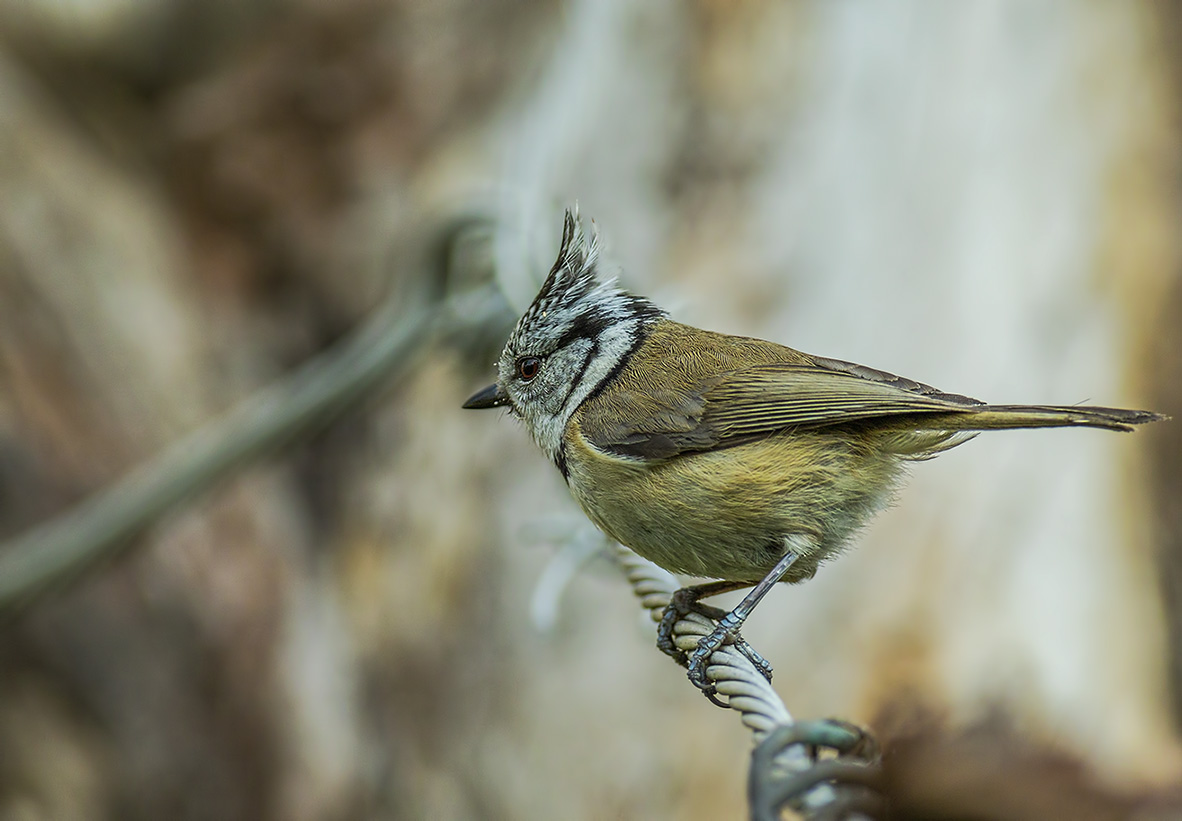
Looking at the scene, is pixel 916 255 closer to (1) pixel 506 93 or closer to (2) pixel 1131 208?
(2) pixel 1131 208

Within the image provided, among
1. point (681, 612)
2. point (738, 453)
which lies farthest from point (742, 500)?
point (681, 612)

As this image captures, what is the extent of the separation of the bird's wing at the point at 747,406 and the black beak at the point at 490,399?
0.43 metres

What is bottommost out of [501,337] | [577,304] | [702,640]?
[702,640]

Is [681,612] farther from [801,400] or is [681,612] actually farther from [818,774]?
[818,774]

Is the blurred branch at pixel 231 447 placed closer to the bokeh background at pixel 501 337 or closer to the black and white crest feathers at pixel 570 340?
the bokeh background at pixel 501 337

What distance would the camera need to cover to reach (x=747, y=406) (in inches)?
98.0

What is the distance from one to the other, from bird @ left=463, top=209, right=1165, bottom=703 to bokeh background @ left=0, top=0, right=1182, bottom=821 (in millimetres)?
546

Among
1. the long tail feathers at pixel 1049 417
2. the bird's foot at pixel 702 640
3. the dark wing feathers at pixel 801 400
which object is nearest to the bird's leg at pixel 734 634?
the bird's foot at pixel 702 640

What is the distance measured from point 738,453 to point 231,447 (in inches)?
62.8

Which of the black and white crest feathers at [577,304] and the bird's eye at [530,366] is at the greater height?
the black and white crest feathers at [577,304]

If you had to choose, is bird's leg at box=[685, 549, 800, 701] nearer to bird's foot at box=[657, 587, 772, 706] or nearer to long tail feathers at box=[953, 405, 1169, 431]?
bird's foot at box=[657, 587, 772, 706]

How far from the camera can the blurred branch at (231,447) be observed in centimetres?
310

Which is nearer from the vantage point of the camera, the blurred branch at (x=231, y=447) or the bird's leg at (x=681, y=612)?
the bird's leg at (x=681, y=612)

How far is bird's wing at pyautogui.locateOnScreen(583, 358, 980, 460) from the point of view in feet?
7.72
